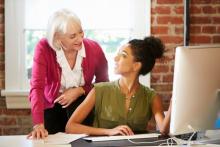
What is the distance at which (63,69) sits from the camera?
2377 mm

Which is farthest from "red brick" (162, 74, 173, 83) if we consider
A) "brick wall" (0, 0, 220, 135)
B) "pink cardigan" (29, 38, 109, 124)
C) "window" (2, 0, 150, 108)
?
"pink cardigan" (29, 38, 109, 124)

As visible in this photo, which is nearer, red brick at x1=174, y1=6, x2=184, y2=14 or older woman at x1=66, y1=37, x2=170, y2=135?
older woman at x1=66, y1=37, x2=170, y2=135

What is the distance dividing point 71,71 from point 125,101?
0.44 metres

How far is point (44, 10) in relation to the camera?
9.98ft

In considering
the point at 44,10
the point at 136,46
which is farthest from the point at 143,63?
the point at 44,10

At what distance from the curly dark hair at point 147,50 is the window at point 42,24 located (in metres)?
0.81

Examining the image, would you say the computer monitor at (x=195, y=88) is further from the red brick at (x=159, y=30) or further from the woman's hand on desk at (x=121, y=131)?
the red brick at (x=159, y=30)

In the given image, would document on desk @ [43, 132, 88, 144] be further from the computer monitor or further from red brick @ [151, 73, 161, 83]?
red brick @ [151, 73, 161, 83]

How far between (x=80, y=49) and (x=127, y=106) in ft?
1.60

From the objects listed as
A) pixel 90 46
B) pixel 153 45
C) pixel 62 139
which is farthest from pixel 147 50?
pixel 62 139

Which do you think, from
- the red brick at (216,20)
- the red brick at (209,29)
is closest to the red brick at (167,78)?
the red brick at (209,29)

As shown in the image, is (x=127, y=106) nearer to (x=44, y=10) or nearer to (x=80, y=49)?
(x=80, y=49)

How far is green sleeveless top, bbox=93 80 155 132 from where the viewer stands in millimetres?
2109

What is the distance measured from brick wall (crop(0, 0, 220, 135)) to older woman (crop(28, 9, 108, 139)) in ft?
2.33
